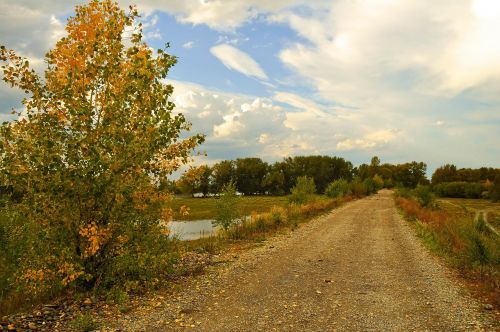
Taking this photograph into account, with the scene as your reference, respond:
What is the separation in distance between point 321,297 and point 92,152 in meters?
6.08

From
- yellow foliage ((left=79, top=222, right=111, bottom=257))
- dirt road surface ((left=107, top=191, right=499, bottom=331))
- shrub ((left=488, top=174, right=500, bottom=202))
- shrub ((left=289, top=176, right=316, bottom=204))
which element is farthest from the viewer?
shrub ((left=488, top=174, right=500, bottom=202))

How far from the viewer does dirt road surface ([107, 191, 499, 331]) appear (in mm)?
7180

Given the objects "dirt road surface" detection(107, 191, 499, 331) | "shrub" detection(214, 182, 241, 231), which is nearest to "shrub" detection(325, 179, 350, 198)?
"shrub" detection(214, 182, 241, 231)

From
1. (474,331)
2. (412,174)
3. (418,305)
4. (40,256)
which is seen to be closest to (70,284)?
(40,256)

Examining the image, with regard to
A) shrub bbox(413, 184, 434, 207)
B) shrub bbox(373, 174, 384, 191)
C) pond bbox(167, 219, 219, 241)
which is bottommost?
pond bbox(167, 219, 219, 241)

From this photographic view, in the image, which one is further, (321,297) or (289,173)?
(289,173)

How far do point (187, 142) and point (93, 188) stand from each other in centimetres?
262

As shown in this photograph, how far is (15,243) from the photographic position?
A: 10.6 m

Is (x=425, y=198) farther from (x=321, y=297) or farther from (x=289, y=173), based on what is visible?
(x=289, y=173)

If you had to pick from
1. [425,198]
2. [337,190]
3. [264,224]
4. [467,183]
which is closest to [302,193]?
[425,198]

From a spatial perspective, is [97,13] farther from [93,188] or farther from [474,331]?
[474,331]

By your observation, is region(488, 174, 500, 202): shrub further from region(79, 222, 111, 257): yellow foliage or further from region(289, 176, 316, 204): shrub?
region(79, 222, 111, 257): yellow foliage

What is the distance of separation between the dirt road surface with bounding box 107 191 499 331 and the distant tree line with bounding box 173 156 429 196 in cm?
10062

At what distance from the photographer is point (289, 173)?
467 feet
